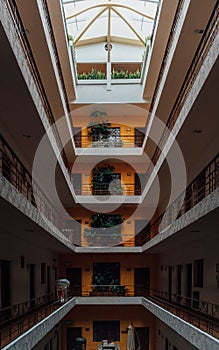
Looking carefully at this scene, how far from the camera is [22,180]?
502 inches

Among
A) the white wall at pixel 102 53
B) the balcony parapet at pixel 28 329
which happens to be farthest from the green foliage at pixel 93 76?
the balcony parapet at pixel 28 329

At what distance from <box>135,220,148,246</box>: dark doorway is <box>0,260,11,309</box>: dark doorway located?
10279mm

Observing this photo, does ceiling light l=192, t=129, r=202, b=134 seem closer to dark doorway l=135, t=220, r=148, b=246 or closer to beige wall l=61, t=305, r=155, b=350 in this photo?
dark doorway l=135, t=220, r=148, b=246

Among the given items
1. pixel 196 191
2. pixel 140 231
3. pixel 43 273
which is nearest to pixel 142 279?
pixel 140 231

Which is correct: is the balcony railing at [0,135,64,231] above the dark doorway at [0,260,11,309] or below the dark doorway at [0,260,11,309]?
above

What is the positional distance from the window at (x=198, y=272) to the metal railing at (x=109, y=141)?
825 centimetres

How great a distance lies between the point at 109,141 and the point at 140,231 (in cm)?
385

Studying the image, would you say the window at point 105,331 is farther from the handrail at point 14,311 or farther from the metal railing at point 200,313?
the handrail at point 14,311

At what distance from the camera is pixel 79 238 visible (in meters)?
21.0

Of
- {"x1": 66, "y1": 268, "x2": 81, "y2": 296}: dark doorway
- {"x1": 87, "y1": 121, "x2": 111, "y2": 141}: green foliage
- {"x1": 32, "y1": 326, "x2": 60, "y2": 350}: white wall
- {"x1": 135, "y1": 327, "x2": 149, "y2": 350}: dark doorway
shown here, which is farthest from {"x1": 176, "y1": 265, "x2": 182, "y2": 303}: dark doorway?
{"x1": 87, "y1": 121, "x2": 111, "y2": 141}: green foliage

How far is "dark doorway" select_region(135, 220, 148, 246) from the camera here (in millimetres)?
21312

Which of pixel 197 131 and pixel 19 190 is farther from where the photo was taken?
pixel 19 190

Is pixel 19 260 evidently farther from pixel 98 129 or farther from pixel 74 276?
pixel 98 129

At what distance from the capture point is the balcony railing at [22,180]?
32.8 feet
